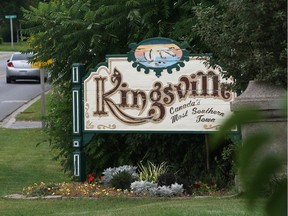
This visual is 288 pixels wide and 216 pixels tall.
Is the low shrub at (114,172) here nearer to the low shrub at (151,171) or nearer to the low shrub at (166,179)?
the low shrub at (151,171)

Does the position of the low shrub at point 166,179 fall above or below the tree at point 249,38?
below

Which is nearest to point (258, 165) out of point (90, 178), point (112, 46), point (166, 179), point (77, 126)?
point (166, 179)

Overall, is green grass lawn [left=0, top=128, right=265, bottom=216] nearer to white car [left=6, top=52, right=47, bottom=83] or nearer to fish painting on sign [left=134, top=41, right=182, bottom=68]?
fish painting on sign [left=134, top=41, right=182, bottom=68]

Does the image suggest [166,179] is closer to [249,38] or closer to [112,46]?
[112,46]

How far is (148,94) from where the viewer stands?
40.3ft

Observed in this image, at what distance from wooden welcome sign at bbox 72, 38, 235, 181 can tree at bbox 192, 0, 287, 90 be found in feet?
7.52

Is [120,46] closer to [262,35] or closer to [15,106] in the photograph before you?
[262,35]

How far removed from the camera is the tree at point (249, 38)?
7934mm

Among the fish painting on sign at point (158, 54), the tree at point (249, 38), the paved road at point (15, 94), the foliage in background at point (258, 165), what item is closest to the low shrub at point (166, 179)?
the fish painting on sign at point (158, 54)

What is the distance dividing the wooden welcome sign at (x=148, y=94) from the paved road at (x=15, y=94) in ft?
53.5

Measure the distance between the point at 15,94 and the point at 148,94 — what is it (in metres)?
25.6

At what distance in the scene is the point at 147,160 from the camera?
1278cm

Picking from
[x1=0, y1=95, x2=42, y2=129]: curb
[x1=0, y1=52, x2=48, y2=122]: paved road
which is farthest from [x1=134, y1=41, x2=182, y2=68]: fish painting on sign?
[x1=0, y1=52, x2=48, y2=122]: paved road

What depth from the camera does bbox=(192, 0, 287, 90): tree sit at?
793 cm
